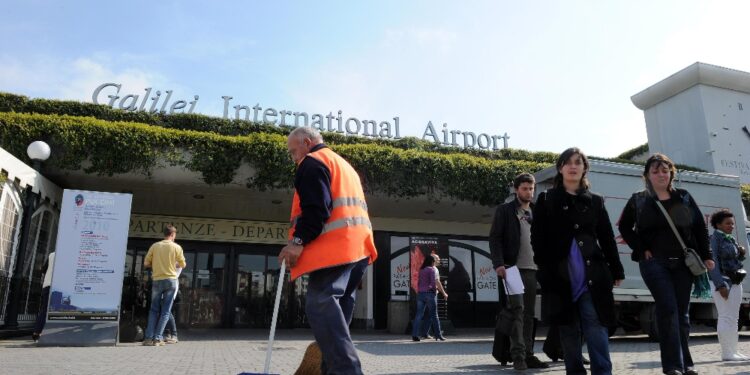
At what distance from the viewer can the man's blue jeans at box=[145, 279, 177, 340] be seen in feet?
27.6

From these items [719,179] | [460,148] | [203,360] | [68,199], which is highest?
[460,148]

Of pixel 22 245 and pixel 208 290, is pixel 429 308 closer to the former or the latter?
pixel 208 290

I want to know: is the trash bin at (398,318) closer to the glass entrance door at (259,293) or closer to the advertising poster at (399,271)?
the advertising poster at (399,271)

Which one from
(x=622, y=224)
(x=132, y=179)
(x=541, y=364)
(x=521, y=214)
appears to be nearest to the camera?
(x=622, y=224)

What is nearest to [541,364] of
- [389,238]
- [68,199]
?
[68,199]

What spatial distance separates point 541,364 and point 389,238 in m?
11.1

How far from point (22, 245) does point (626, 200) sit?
36.6ft

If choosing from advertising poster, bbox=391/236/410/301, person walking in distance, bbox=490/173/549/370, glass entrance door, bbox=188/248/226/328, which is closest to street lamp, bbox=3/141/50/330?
glass entrance door, bbox=188/248/226/328

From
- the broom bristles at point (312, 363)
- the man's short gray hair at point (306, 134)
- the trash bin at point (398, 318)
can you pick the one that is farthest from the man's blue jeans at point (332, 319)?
the trash bin at point (398, 318)

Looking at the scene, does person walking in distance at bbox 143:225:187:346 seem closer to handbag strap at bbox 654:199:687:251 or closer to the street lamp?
the street lamp

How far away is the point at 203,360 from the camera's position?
20.7 ft

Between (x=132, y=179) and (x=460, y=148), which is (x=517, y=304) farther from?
(x=460, y=148)

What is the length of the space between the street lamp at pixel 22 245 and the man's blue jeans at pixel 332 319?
360 inches

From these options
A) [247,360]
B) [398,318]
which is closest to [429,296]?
[398,318]
